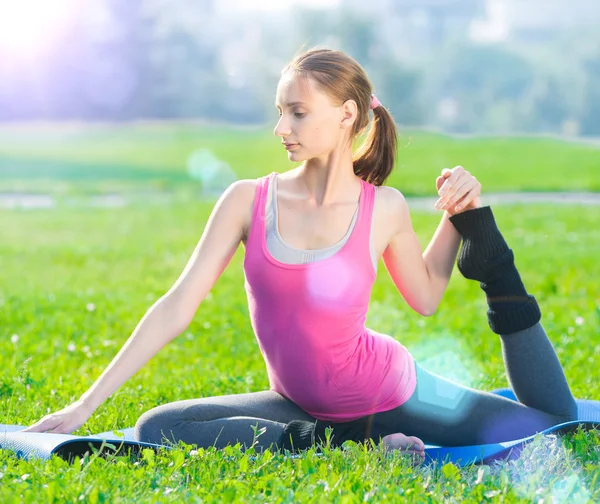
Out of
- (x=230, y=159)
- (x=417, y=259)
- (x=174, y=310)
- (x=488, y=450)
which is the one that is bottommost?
(x=488, y=450)

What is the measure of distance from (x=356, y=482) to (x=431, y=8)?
63616 millimetres

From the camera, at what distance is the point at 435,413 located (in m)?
3.59

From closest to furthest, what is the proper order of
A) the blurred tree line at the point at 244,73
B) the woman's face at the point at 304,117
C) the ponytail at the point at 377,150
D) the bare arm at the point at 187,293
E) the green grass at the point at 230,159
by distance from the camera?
the bare arm at the point at 187,293 → the woman's face at the point at 304,117 → the ponytail at the point at 377,150 → the green grass at the point at 230,159 → the blurred tree line at the point at 244,73

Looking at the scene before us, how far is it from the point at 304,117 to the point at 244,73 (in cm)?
4459

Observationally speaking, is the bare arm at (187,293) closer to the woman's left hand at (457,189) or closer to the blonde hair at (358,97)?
the blonde hair at (358,97)

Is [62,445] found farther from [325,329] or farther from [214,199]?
[214,199]

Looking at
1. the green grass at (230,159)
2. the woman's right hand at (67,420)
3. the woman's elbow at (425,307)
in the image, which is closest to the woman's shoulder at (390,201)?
the woman's elbow at (425,307)

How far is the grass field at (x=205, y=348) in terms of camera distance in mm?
2945

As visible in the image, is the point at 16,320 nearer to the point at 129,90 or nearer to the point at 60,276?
the point at 60,276

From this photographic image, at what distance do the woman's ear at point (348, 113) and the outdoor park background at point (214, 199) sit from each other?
116 centimetres

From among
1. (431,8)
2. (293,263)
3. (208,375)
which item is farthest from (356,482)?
(431,8)

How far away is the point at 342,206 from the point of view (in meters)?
3.52

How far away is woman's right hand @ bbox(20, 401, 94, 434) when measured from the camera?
3193 mm

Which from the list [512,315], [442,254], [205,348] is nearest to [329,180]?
[442,254]
